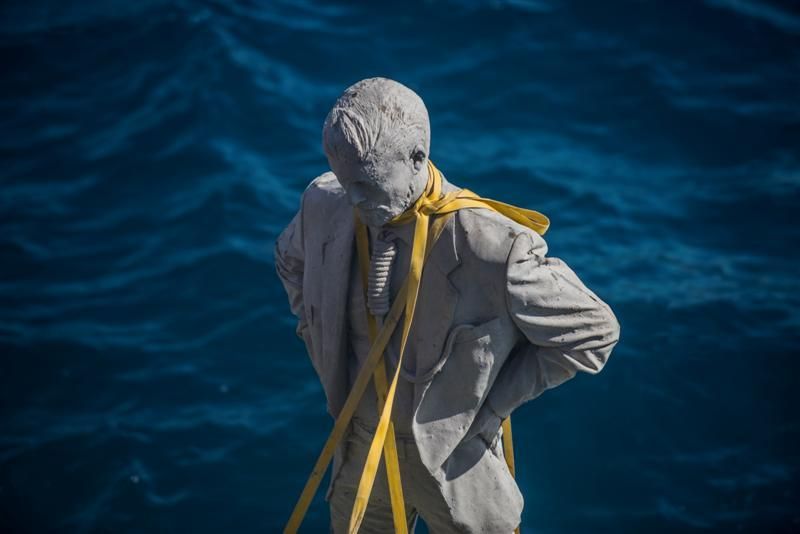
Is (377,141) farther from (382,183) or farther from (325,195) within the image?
(325,195)

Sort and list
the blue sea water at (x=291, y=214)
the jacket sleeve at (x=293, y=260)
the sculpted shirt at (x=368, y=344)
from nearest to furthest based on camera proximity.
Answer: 1. the sculpted shirt at (x=368, y=344)
2. the jacket sleeve at (x=293, y=260)
3. the blue sea water at (x=291, y=214)

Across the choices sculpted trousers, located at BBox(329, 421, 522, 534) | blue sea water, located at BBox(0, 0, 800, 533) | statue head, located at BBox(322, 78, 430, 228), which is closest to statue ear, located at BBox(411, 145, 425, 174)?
statue head, located at BBox(322, 78, 430, 228)

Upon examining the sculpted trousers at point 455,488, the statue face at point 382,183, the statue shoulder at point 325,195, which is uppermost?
the statue face at point 382,183

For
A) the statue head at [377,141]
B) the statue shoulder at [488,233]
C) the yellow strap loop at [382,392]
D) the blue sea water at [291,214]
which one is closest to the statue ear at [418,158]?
the statue head at [377,141]

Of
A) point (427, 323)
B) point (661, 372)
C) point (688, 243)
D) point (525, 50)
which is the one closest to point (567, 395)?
point (661, 372)

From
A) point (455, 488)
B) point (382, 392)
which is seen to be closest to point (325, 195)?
point (382, 392)

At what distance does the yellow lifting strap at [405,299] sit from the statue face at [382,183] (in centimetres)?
8

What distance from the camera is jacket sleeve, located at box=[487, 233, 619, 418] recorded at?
3.04m

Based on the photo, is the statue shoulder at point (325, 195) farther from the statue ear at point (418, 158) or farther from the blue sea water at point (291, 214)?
the blue sea water at point (291, 214)

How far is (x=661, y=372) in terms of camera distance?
21.5ft

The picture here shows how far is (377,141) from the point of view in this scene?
9.26 feet

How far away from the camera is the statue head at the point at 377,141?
9.23ft

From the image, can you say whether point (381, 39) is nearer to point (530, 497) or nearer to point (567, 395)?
point (567, 395)

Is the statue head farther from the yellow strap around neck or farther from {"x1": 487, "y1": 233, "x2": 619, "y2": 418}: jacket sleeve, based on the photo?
{"x1": 487, "y1": 233, "x2": 619, "y2": 418}: jacket sleeve
